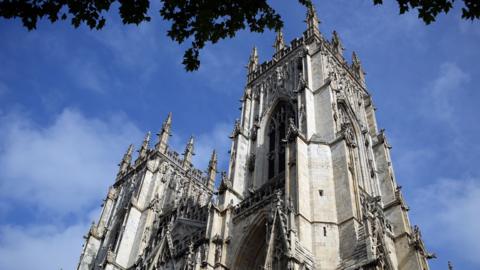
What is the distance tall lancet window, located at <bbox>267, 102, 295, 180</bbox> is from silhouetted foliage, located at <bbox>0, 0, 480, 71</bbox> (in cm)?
1633

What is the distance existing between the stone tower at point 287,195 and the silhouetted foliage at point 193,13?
1040 cm

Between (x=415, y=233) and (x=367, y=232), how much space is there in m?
5.80

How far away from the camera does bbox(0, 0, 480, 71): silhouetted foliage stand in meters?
6.59

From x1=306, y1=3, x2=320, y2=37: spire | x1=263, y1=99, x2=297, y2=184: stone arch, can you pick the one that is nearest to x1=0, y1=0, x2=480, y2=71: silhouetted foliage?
x1=263, y1=99, x2=297, y2=184: stone arch

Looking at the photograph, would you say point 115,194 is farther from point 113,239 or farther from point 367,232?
point 367,232

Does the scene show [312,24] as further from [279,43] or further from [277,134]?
[277,134]

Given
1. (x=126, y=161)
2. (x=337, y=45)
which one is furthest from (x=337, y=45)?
(x=126, y=161)

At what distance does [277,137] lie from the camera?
2747cm

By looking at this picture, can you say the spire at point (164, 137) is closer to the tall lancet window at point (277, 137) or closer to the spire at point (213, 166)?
the spire at point (213, 166)

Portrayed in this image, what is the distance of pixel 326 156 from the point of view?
73.0ft

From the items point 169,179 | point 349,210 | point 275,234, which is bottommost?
point 275,234

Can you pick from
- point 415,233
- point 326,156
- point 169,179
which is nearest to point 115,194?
point 169,179

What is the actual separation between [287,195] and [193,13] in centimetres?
1347

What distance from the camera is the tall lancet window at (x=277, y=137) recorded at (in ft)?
83.9
